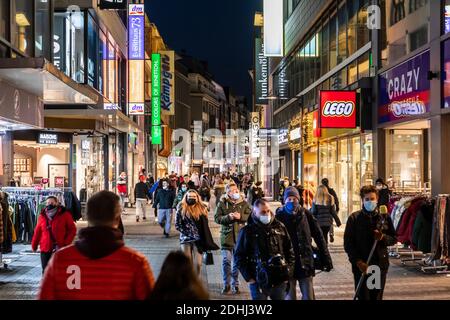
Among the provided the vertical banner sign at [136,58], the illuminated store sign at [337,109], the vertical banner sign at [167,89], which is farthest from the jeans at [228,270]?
the vertical banner sign at [167,89]

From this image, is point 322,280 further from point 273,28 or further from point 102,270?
point 273,28

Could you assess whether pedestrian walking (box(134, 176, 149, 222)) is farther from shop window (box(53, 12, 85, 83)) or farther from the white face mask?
the white face mask

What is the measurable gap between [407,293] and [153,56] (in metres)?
29.7

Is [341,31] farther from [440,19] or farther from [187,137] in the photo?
[187,137]

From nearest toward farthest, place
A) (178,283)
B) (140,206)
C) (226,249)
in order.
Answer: (178,283) < (226,249) < (140,206)

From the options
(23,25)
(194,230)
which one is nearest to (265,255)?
(194,230)

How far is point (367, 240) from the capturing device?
7.52 metres

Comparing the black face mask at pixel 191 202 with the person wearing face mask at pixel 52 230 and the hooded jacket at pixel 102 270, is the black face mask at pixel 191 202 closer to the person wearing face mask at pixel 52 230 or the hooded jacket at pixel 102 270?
the person wearing face mask at pixel 52 230

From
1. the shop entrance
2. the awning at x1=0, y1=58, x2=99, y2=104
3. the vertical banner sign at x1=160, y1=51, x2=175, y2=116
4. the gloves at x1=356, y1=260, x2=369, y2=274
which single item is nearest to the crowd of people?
the gloves at x1=356, y1=260, x2=369, y2=274

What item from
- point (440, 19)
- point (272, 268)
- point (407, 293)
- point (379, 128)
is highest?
point (440, 19)

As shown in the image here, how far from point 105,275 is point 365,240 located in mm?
4420

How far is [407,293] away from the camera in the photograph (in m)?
10.1

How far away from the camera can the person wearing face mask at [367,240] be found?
7.51m
